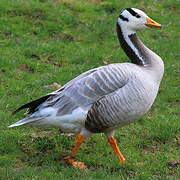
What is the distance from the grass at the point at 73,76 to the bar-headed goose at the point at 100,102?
0.42m

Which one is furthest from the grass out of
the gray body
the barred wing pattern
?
the barred wing pattern

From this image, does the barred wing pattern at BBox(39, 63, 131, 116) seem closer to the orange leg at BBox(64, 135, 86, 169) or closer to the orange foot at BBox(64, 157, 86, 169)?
the orange leg at BBox(64, 135, 86, 169)

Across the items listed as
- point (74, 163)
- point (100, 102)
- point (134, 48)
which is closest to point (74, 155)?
point (74, 163)

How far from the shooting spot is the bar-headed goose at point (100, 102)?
22.2 feet

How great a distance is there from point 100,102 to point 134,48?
1047 mm

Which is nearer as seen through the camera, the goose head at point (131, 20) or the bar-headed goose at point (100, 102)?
the bar-headed goose at point (100, 102)

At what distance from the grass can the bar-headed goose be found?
1.37 feet

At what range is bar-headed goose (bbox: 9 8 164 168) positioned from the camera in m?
6.76

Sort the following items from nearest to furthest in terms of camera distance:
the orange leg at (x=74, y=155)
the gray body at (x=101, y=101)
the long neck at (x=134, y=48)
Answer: the gray body at (x=101, y=101)
the orange leg at (x=74, y=155)
the long neck at (x=134, y=48)

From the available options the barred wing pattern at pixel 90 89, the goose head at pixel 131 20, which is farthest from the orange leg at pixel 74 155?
the goose head at pixel 131 20

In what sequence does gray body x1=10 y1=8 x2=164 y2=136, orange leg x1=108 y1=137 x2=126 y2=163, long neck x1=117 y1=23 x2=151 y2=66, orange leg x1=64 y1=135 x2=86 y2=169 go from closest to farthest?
gray body x1=10 y1=8 x2=164 y2=136 → orange leg x1=64 y1=135 x2=86 y2=169 → orange leg x1=108 y1=137 x2=126 y2=163 → long neck x1=117 y1=23 x2=151 y2=66

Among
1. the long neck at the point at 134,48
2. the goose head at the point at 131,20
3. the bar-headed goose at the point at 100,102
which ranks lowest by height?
the bar-headed goose at the point at 100,102

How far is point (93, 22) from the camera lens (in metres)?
12.9

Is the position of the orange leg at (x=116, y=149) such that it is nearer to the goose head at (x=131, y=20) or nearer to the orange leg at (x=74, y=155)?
the orange leg at (x=74, y=155)
